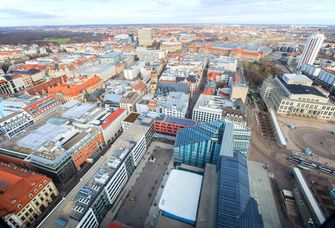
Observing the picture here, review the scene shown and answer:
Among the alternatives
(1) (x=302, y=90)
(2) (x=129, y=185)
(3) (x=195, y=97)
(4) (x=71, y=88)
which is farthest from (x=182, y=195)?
(1) (x=302, y=90)

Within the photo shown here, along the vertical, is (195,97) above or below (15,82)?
below

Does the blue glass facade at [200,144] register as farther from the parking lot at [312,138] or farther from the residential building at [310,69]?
the residential building at [310,69]

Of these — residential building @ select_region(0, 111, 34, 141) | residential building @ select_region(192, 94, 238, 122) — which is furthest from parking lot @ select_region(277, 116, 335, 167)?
residential building @ select_region(0, 111, 34, 141)

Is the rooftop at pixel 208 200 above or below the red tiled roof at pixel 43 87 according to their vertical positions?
above

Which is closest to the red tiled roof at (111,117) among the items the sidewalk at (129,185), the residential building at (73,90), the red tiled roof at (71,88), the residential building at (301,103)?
the sidewalk at (129,185)

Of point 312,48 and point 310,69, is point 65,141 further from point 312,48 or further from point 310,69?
point 312,48

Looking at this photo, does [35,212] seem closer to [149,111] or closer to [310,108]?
[149,111]
